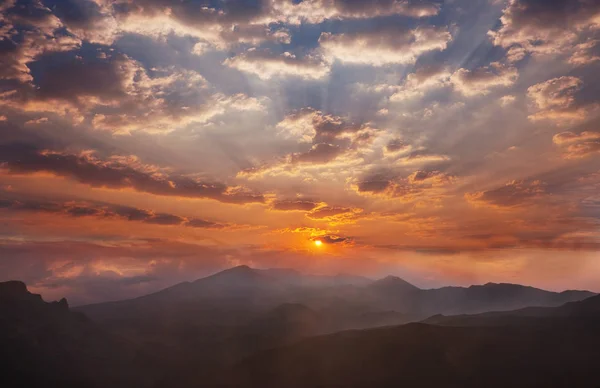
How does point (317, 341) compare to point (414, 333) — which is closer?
point (414, 333)

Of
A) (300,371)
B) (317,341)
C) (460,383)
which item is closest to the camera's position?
(460,383)

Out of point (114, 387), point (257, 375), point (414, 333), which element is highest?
point (414, 333)

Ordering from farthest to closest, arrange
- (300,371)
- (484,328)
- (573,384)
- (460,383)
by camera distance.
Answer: (484,328)
(300,371)
(460,383)
(573,384)

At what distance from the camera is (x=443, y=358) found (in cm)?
14475

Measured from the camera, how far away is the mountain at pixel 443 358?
12606 cm

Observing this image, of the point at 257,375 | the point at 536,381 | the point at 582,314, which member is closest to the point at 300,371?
the point at 257,375

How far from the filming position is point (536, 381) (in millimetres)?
118562

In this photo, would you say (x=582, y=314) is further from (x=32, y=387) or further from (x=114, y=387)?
(x=32, y=387)

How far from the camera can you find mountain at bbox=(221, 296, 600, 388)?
126 m

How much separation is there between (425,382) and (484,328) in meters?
61.3

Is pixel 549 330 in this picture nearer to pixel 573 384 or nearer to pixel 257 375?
pixel 573 384

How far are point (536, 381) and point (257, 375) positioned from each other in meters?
104

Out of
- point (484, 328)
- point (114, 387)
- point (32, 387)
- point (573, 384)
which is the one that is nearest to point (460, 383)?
point (573, 384)

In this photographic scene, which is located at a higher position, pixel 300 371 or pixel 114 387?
pixel 300 371
